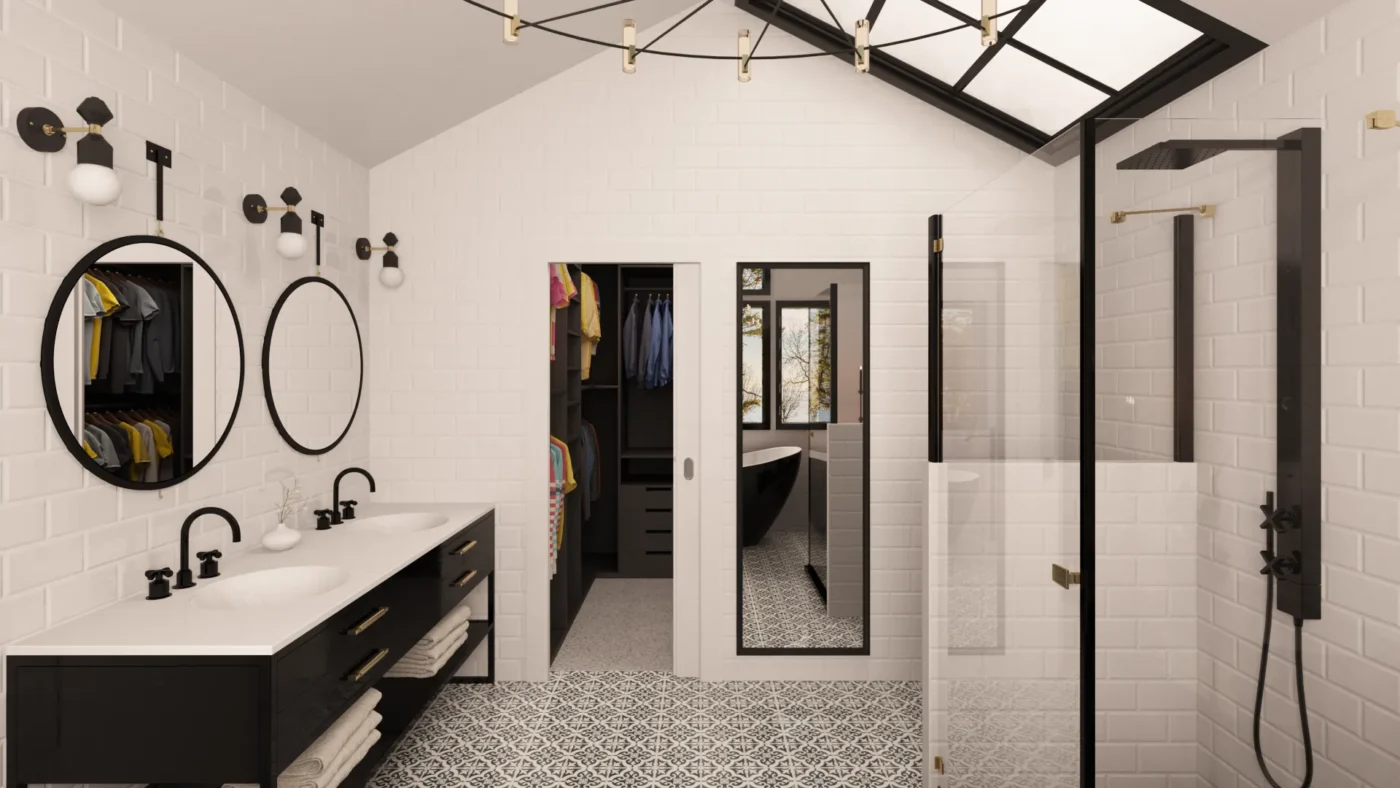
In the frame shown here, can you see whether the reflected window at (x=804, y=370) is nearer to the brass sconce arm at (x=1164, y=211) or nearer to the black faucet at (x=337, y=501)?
the black faucet at (x=337, y=501)

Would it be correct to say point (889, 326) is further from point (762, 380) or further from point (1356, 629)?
point (1356, 629)

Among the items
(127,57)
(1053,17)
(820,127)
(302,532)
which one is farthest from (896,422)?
(127,57)

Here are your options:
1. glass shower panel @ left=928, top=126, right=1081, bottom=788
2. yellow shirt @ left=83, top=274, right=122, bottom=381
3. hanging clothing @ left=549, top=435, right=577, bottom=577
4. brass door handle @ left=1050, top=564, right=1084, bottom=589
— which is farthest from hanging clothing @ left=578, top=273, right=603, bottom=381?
brass door handle @ left=1050, top=564, right=1084, bottom=589

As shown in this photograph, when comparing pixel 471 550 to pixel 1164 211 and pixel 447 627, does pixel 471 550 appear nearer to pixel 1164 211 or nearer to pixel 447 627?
pixel 447 627

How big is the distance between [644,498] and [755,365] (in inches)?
72.2

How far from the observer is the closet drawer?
4.77 meters

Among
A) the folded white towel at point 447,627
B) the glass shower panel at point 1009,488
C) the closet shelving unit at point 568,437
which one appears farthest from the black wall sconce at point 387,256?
the glass shower panel at point 1009,488

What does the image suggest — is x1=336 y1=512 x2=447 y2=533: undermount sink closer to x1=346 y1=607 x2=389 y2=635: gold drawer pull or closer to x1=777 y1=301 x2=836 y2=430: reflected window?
x1=346 y1=607 x2=389 y2=635: gold drawer pull

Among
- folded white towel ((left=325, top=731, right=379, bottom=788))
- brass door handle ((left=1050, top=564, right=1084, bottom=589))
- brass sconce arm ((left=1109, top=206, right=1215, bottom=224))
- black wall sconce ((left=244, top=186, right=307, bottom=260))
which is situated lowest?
folded white towel ((left=325, top=731, right=379, bottom=788))

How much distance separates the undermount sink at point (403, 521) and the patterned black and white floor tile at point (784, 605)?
4.46 feet

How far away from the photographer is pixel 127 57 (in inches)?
76.8

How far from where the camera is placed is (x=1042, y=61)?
271cm

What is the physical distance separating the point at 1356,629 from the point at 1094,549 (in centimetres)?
40

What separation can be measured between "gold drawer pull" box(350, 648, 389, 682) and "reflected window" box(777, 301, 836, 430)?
1.81 m
